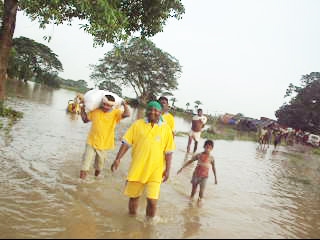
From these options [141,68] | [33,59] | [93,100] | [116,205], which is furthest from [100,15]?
[33,59]

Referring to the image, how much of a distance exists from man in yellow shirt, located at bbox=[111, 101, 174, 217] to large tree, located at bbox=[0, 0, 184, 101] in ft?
15.5

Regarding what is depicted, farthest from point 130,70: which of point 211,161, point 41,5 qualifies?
point 211,161

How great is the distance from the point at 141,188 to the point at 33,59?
57.1 m

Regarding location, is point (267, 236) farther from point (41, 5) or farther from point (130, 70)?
point (130, 70)

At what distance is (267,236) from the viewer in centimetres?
534

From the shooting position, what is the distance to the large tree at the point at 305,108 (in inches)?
1849

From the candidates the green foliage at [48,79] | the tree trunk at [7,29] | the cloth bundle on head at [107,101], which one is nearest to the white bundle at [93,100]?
the cloth bundle on head at [107,101]

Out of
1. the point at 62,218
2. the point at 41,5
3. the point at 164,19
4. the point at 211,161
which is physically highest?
the point at 164,19

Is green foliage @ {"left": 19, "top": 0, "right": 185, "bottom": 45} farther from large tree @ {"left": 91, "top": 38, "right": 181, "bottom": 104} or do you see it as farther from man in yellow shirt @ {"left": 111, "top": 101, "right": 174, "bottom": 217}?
large tree @ {"left": 91, "top": 38, "right": 181, "bottom": 104}

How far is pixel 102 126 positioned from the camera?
6.55 metres

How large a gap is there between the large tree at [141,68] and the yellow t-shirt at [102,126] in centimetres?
4181

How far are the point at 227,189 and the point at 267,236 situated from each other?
3360 millimetres

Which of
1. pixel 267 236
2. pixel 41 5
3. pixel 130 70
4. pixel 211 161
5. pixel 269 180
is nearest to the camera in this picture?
pixel 267 236

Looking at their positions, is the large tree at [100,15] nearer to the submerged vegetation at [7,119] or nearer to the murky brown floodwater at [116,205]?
the submerged vegetation at [7,119]
